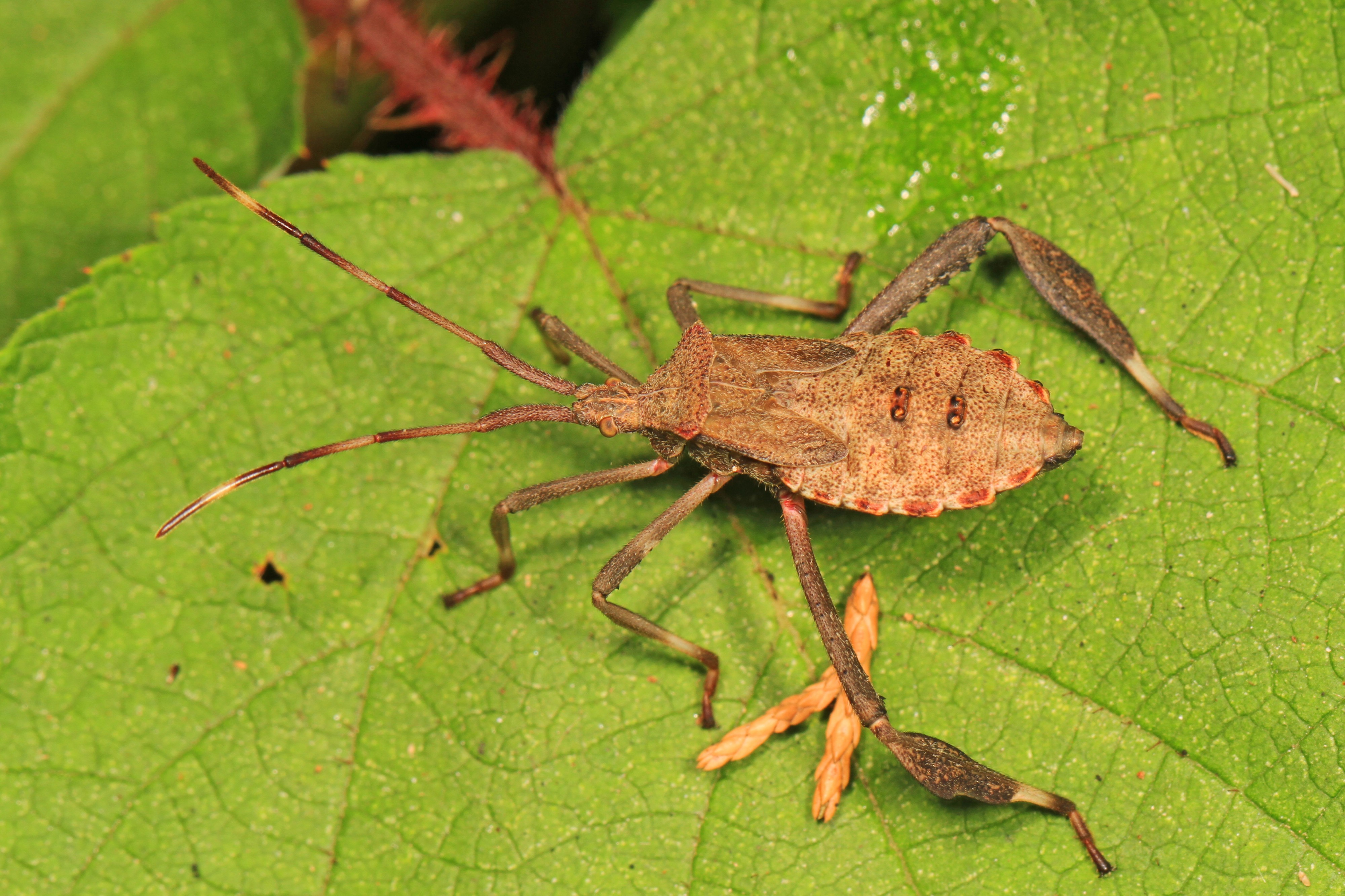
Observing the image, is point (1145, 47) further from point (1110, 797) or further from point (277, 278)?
point (277, 278)

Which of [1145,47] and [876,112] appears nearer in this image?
[1145,47]

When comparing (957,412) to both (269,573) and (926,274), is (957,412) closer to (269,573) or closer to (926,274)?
(926,274)

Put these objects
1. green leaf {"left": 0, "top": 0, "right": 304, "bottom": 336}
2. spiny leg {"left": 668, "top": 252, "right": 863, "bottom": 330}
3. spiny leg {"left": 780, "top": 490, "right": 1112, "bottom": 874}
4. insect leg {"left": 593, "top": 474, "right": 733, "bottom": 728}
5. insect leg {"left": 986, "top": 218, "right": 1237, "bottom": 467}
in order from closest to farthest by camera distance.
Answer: spiny leg {"left": 780, "top": 490, "right": 1112, "bottom": 874}
insect leg {"left": 986, "top": 218, "right": 1237, "bottom": 467}
insect leg {"left": 593, "top": 474, "right": 733, "bottom": 728}
spiny leg {"left": 668, "top": 252, "right": 863, "bottom": 330}
green leaf {"left": 0, "top": 0, "right": 304, "bottom": 336}

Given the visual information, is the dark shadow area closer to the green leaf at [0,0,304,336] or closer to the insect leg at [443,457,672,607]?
the insect leg at [443,457,672,607]

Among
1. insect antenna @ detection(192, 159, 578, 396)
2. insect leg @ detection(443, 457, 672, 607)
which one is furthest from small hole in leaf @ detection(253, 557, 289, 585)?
insect antenna @ detection(192, 159, 578, 396)

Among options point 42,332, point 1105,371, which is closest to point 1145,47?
point 1105,371

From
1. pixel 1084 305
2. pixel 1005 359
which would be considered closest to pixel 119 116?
pixel 1005 359
